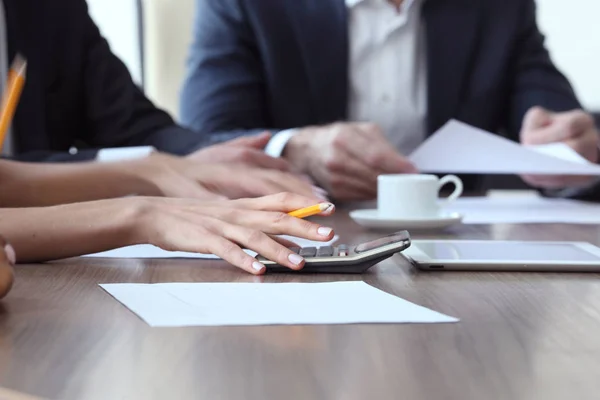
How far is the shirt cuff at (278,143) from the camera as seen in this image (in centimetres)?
131

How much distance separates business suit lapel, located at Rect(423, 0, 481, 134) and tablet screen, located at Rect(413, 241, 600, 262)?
1111 mm

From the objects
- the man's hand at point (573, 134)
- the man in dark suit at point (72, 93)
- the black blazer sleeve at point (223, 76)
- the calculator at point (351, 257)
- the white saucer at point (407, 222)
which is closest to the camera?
the calculator at point (351, 257)

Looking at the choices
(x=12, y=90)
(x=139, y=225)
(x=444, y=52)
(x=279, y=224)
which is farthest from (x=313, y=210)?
(x=444, y=52)

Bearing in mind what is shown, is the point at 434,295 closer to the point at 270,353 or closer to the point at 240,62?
the point at 270,353

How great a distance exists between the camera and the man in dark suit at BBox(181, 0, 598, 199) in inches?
70.9

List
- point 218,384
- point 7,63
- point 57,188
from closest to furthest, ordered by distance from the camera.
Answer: point 218,384, point 57,188, point 7,63

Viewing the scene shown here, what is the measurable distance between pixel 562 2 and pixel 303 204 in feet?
10.7

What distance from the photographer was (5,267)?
46 cm

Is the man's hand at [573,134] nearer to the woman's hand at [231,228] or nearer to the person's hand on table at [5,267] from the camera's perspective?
the woman's hand at [231,228]

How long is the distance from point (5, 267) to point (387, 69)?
1483 millimetres

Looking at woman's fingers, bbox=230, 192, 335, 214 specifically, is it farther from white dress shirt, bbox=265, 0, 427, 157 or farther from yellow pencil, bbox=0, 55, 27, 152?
white dress shirt, bbox=265, 0, 427, 157

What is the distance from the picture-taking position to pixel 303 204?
26.3 inches

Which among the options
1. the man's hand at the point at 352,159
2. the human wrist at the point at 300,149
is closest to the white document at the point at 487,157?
the man's hand at the point at 352,159

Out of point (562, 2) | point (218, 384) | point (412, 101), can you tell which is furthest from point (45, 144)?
point (562, 2)
